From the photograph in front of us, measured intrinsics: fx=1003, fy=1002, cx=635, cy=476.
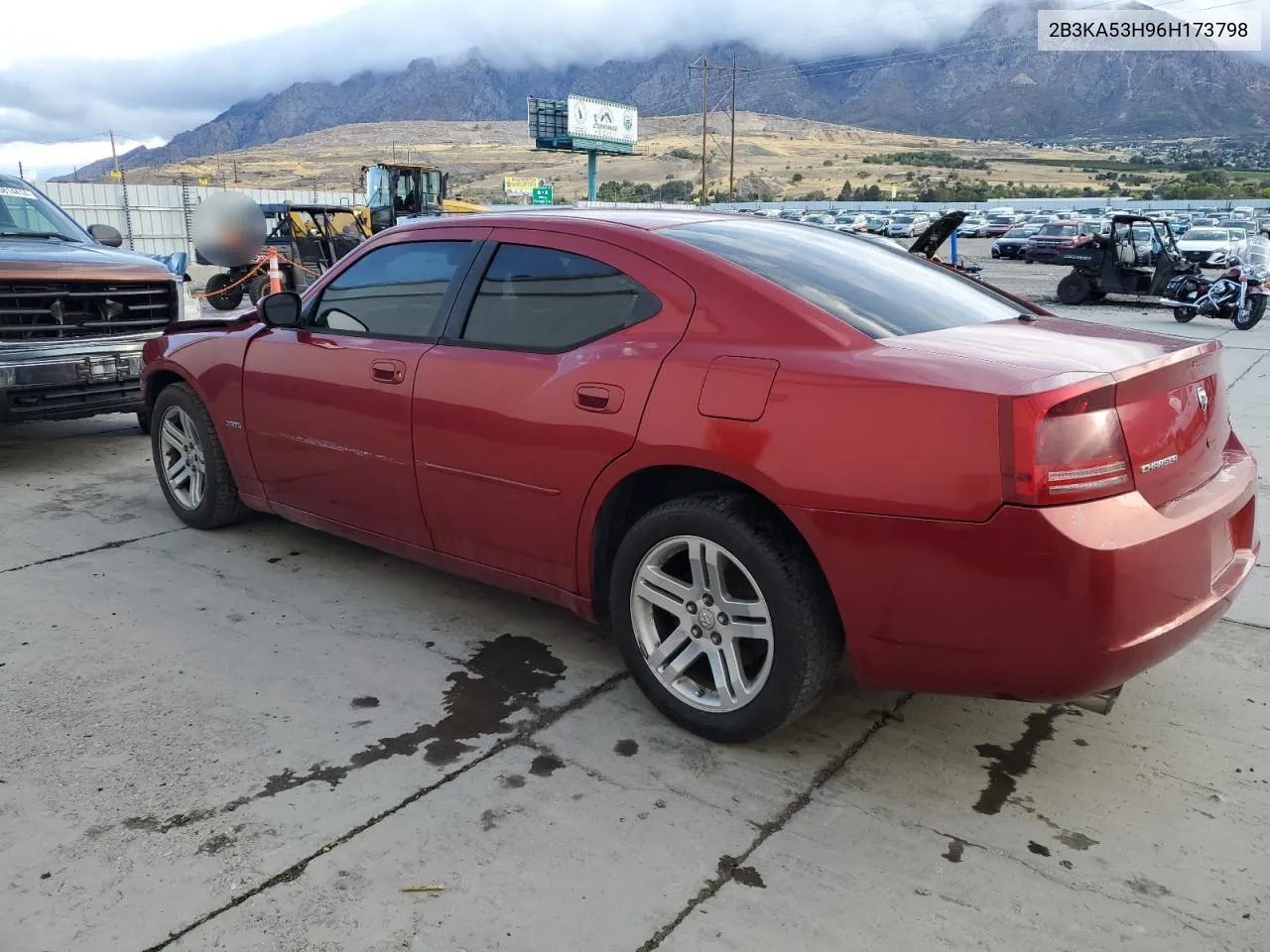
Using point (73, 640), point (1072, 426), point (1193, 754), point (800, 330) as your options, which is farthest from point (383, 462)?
point (1193, 754)

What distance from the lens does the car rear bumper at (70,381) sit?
19.3ft

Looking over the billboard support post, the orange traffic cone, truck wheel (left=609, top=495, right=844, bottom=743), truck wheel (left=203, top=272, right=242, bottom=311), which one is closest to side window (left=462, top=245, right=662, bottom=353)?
truck wheel (left=609, top=495, right=844, bottom=743)

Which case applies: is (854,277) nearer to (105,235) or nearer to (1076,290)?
(105,235)

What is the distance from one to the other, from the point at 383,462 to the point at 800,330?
5.77ft

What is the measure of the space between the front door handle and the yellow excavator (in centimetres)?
2438

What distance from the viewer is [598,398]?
3.07 m

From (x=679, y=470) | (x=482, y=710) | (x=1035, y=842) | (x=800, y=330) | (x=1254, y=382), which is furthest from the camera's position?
(x=1254, y=382)

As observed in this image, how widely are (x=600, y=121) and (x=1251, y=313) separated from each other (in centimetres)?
6036

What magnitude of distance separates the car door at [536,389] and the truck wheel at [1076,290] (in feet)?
57.7

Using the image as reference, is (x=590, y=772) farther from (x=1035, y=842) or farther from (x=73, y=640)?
(x=73, y=640)

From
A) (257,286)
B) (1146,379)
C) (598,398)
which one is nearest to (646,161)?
(257,286)

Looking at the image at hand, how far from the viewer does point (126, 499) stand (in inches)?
221

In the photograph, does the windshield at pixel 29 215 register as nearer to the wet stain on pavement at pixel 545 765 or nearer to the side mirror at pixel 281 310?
the side mirror at pixel 281 310

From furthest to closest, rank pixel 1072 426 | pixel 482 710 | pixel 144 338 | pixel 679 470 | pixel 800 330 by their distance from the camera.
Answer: pixel 144 338 → pixel 482 710 → pixel 679 470 → pixel 800 330 → pixel 1072 426
